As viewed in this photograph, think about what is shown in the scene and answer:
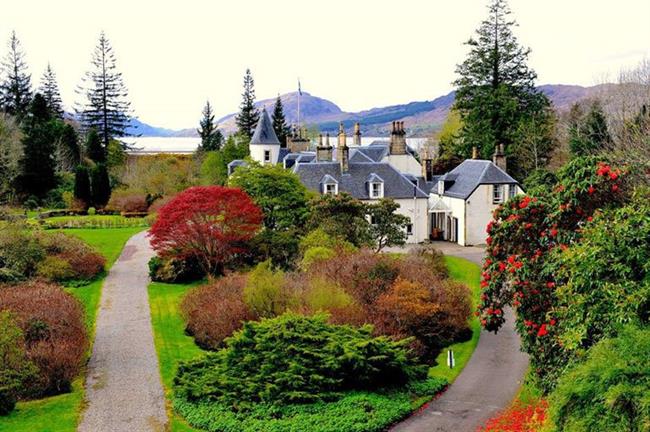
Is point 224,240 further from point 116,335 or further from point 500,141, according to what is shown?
point 500,141

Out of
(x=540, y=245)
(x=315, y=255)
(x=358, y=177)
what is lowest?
(x=315, y=255)

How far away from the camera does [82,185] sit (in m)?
53.5

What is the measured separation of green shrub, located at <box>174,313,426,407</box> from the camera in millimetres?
16453

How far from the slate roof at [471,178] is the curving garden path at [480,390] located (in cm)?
1846

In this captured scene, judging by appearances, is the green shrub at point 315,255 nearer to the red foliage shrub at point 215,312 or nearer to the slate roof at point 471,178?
the red foliage shrub at point 215,312

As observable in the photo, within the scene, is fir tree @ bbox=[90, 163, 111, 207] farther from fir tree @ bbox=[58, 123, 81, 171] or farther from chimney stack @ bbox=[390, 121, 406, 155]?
chimney stack @ bbox=[390, 121, 406, 155]

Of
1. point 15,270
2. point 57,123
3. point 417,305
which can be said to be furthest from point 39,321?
point 57,123

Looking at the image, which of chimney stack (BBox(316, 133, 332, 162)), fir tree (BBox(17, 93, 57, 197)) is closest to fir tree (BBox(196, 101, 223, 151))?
fir tree (BBox(17, 93, 57, 197))

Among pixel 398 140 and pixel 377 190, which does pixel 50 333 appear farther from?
pixel 398 140

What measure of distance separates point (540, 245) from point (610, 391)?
19.9 ft

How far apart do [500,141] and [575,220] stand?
4025 cm

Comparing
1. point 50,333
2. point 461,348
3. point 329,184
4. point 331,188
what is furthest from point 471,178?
point 50,333

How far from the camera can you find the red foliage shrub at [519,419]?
43.8 feet

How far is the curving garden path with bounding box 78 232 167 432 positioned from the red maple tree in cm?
285
